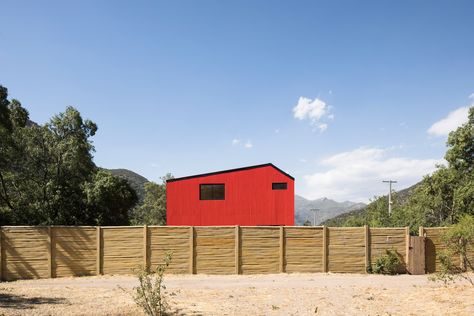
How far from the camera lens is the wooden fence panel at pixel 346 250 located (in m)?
17.1

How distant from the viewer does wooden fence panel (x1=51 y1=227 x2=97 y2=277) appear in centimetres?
1661

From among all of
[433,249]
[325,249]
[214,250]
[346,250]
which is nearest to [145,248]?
[214,250]

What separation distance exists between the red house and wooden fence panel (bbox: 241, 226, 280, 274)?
28.8ft

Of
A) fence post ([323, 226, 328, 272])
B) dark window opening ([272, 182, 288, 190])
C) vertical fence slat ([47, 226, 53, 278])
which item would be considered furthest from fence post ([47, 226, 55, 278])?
dark window opening ([272, 182, 288, 190])

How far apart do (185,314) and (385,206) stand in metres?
43.9

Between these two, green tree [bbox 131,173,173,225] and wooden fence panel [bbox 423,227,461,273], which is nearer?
wooden fence panel [bbox 423,227,461,273]

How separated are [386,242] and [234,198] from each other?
37.3 feet

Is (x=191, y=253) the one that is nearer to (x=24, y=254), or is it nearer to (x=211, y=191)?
(x=24, y=254)

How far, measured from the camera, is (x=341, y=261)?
1714 cm

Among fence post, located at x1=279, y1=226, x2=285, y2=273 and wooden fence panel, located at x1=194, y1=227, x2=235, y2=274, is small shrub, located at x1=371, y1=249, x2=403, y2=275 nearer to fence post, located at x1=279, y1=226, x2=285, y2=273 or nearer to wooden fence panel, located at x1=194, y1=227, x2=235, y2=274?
fence post, located at x1=279, y1=226, x2=285, y2=273

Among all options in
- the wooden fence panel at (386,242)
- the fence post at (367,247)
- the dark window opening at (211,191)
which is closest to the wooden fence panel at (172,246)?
the fence post at (367,247)

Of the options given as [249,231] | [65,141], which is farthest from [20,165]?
[249,231]

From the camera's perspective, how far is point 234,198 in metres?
26.1

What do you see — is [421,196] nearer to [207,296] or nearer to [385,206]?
[385,206]
